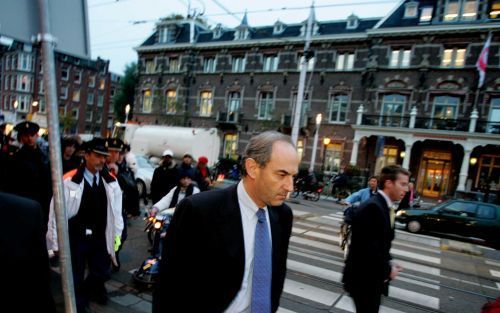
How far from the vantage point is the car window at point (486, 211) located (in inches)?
384

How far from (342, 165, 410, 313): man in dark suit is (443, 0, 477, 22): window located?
75.8ft

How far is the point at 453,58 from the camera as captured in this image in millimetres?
20312

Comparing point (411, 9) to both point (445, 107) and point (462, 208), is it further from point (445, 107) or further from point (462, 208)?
point (462, 208)

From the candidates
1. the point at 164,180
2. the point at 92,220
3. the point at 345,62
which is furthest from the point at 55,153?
the point at 345,62

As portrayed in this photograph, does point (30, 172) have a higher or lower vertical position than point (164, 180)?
higher

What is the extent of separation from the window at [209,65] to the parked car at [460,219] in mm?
22890

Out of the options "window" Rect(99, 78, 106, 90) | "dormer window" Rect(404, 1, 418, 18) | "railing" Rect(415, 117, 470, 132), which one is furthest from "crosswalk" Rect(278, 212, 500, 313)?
"window" Rect(99, 78, 106, 90)

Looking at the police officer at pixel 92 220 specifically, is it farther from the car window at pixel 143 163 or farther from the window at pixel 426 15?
the window at pixel 426 15

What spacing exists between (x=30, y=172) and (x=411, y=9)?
24.8 m

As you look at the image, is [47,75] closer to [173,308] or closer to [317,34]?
[173,308]

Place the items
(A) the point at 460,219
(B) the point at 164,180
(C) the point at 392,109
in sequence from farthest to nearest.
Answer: (C) the point at 392,109
(A) the point at 460,219
(B) the point at 164,180

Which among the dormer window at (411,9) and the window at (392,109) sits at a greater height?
the dormer window at (411,9)

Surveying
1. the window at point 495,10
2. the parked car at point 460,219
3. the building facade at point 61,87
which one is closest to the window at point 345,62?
the window at point 495,10

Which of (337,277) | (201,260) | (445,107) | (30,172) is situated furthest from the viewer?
(445,107)
